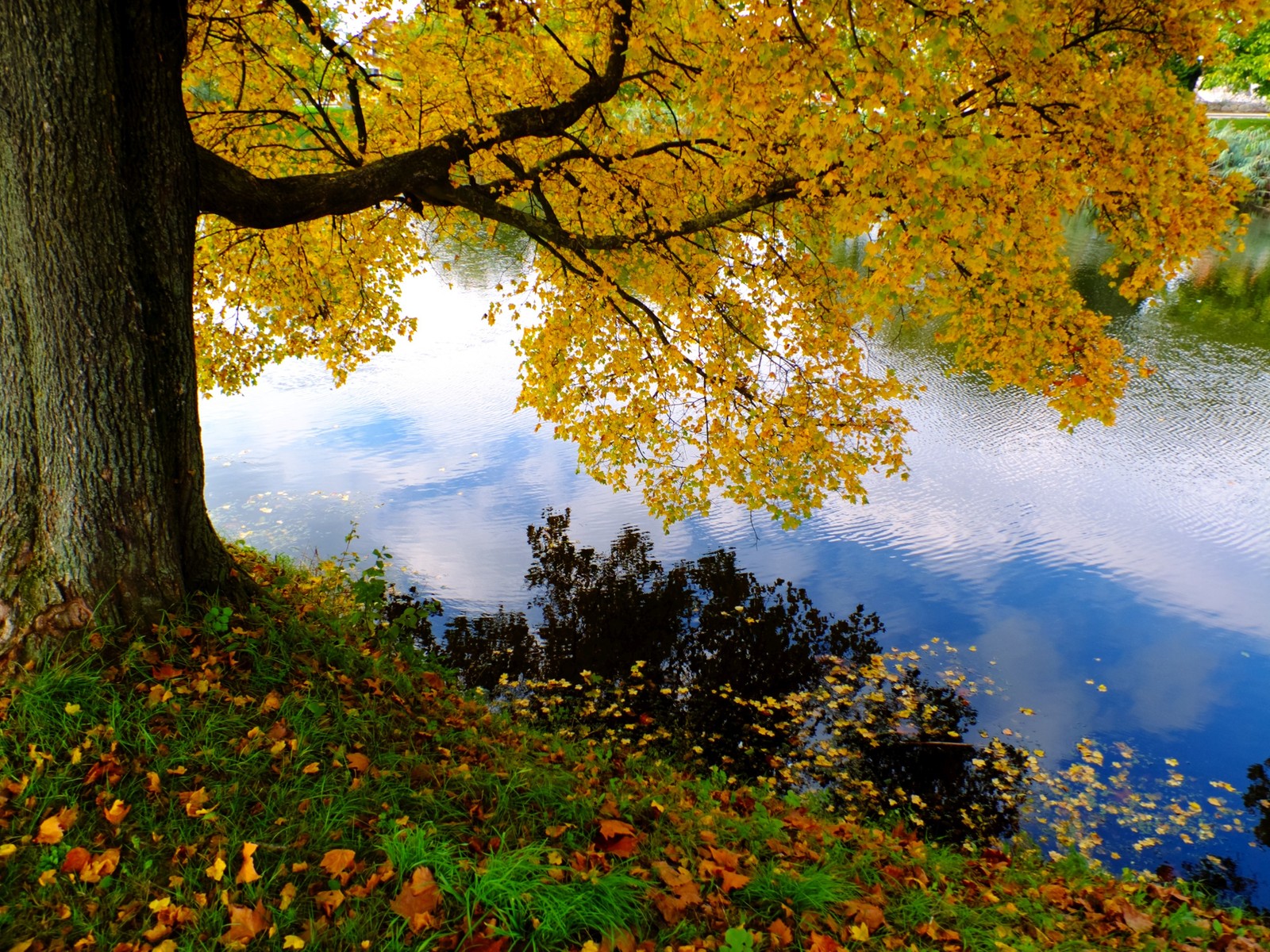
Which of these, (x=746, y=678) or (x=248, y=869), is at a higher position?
(x=248, y=869)

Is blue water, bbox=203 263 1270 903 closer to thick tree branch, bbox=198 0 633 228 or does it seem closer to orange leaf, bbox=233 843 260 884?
thick tree branch, bbox=198 0 633 228

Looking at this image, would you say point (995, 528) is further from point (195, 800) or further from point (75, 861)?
point (75, 861)

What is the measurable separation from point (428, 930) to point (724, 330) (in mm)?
6333

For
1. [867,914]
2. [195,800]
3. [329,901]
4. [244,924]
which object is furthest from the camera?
[867,914]

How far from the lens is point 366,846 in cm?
259

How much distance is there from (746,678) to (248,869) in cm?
542

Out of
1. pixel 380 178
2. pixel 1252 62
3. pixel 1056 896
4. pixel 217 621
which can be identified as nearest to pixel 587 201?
pixel 380 178

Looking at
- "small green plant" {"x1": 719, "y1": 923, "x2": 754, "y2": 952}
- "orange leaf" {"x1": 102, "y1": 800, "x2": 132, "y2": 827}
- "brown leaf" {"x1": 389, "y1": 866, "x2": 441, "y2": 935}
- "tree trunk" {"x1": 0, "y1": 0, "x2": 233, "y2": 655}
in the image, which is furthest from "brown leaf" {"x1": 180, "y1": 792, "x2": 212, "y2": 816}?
"small green plant" {"x1": 719, "y1": 923, "x2": 754, "y2": 952}

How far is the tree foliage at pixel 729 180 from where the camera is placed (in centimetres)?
380

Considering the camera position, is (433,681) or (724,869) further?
(433,681)

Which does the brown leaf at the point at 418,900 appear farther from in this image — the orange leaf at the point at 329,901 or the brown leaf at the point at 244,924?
the brown leaf at the point at 244,924

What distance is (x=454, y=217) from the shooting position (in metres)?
7.71

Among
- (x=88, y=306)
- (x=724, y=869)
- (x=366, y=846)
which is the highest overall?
(x=88, y=306)

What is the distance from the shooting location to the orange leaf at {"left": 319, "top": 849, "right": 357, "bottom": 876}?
2.40 meters
